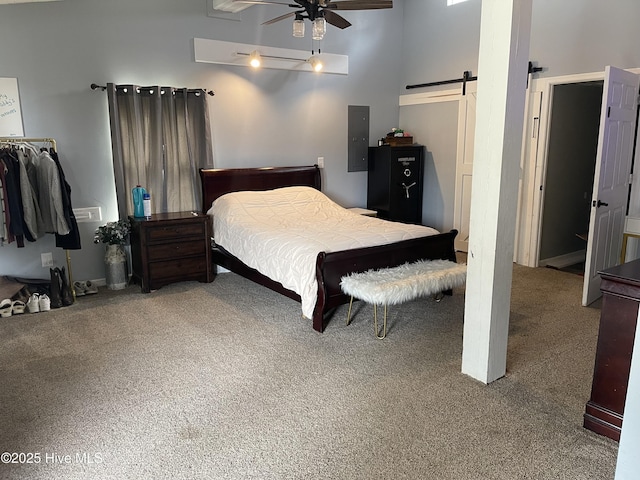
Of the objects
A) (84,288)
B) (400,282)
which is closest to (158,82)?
(84,288)

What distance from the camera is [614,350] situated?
7.54 ft

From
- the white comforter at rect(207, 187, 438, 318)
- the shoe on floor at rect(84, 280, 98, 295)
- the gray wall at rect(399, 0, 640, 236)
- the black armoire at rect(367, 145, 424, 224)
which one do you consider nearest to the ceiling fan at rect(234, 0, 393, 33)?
the white comforter at rect(207, 187, 438, 318)

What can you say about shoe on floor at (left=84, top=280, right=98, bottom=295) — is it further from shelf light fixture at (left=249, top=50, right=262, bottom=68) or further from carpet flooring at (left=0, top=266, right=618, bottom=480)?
shelf light fixture at (left=249, top=50, right=262, bottom=68)

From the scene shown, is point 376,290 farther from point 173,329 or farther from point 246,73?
point 246,73

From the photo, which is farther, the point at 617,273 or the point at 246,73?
the point at 246,73

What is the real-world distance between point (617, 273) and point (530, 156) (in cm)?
337

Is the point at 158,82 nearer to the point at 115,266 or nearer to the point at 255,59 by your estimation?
the point at 255,59

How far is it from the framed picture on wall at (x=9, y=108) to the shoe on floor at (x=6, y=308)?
145 cm

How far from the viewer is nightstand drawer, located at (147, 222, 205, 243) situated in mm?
4508

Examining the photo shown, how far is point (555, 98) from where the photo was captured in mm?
5262

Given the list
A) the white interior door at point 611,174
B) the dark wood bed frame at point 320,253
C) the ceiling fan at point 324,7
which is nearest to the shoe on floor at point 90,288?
the dark wood bed frame at point 320,253

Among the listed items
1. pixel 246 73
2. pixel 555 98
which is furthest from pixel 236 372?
pixel 555 98

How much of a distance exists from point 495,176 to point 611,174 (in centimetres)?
214

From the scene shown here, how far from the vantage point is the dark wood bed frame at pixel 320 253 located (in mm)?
3582
